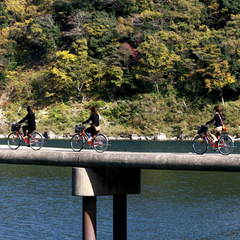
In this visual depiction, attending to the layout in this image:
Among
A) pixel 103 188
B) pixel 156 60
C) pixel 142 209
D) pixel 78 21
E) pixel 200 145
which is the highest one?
pixel 78 21

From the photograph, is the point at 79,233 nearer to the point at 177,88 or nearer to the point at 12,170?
the point at 12,170

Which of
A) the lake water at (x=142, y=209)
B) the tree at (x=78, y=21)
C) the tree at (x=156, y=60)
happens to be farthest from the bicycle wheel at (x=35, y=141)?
the tree at (x=78, y=21)

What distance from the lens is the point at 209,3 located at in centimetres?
8069

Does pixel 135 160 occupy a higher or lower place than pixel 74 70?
lower

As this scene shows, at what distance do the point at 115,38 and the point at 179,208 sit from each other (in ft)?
188

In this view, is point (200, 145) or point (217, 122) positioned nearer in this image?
point (217, 122)

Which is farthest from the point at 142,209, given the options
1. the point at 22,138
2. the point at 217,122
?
the point at 217,122

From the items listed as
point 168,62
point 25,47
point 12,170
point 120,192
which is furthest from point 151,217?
point 25,47

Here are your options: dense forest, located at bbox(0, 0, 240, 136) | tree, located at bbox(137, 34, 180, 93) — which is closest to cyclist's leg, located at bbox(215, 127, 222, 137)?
dense forest, located at bbox(0, 0, 240, 136)

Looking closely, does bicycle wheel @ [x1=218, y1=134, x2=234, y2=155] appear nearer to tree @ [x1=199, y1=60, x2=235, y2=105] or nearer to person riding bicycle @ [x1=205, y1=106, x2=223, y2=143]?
person riding bicycle @ [x1=205, y1=106, x2=223, y2=143]

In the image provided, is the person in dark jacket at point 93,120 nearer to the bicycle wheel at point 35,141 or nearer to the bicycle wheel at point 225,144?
the bicycle wheel at point 35,141

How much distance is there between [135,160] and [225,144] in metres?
3.57

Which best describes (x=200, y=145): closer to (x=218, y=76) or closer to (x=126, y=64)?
(x=218, y=76)

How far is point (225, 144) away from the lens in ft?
46.9
